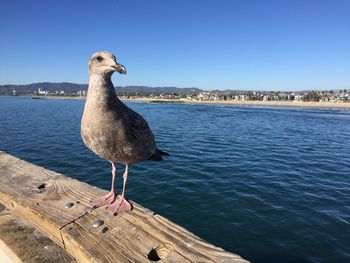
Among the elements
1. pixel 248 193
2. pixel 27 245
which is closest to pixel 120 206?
pixel 27 245

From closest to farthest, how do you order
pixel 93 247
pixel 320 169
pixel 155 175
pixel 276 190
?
pixel 93 247
pixel 276 190
pixel 155 175
pixel 320 169

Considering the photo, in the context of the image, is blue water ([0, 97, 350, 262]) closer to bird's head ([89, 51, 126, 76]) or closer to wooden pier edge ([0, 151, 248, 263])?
wooden pier edge ([0, 151, 248, 263])

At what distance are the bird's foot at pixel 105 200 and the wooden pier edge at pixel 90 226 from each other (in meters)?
0.09

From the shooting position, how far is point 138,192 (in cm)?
1446

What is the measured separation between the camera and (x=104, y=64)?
365 cm

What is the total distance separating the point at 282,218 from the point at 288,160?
11.1 meters

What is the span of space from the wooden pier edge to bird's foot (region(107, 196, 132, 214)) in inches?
3.3

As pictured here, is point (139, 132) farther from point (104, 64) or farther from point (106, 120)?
point (104, 64)

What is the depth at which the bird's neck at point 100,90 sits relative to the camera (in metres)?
3.59

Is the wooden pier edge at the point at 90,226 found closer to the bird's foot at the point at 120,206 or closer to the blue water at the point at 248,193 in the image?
the bird's foot at the point at 120,206

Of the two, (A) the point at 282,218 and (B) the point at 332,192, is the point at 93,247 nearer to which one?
(A) the point at 282,218

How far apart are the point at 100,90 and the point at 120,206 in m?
1.50

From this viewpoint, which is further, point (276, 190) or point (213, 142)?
point (213, 142)

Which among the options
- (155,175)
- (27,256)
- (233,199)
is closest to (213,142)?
(155,175)
